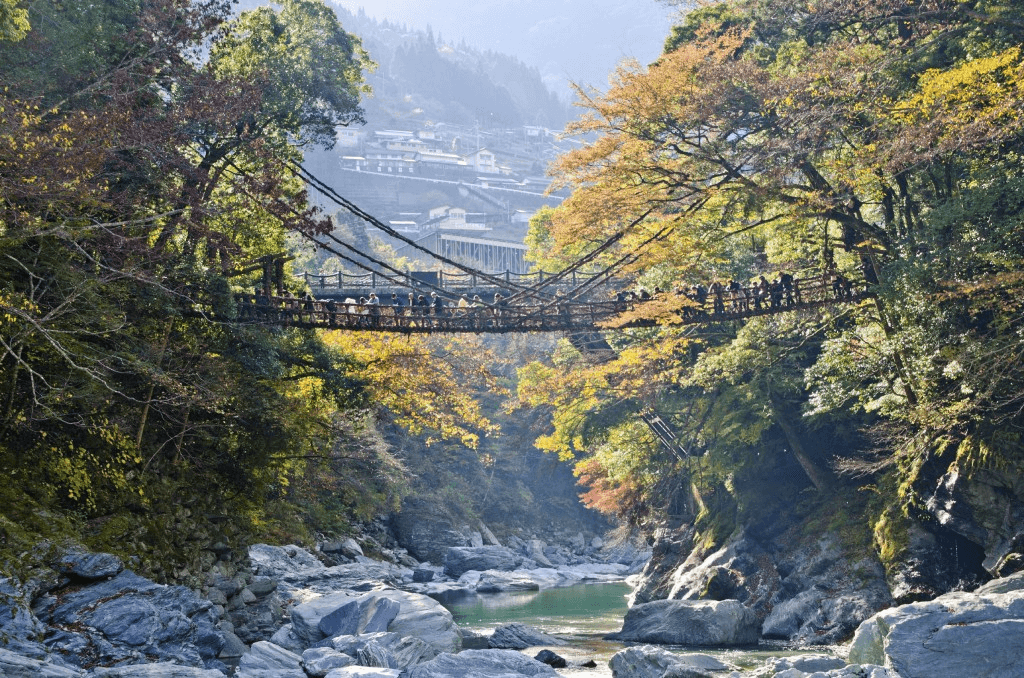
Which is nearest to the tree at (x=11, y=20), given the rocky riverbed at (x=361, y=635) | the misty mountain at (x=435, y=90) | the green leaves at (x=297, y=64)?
the green leaves at (x=297, y=64)

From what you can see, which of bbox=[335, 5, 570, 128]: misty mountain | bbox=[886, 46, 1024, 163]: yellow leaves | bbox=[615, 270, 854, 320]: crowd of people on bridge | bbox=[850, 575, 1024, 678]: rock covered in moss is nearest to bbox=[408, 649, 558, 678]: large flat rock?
bbox=[850, 575, 1024, 678]: rock covered in moss

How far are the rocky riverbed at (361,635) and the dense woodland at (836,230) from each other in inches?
124

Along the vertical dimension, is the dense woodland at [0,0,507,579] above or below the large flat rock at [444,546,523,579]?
Answer: above

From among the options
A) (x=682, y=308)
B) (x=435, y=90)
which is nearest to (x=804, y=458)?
(x=682, y=308)

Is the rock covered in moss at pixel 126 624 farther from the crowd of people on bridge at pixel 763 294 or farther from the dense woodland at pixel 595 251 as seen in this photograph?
the crowd of people on bridge at pixel 763 294

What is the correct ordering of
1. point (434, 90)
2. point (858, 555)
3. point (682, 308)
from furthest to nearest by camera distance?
point (434, 90) < point (858, 555) < point (682, 308)

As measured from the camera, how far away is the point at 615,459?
2486 cm

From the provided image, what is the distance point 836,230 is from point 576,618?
31.4 feet

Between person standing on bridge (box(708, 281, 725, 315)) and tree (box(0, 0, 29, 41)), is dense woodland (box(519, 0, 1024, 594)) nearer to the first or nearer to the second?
person standing on bridge (box(708, 281, 725, 315))

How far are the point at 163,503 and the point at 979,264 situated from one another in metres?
11.8

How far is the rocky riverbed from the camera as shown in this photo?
9.63 m

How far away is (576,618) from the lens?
21750 mm

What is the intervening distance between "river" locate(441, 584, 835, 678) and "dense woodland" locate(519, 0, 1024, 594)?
3.22m

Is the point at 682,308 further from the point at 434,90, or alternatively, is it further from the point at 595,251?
the point at 434,90
